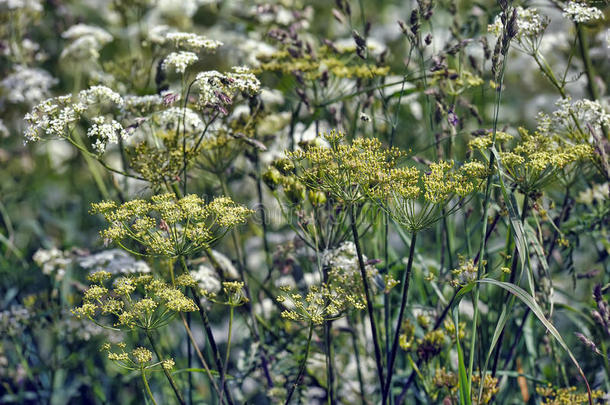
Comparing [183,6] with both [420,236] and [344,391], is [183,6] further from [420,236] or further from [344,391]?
[344,391]

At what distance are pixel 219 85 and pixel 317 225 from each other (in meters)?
0.71

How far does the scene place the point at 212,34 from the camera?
482 centimetres

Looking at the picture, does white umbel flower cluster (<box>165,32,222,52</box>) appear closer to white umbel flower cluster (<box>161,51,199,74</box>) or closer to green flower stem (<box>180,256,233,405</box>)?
white umbel flower cluster (<box>161,51,199,74</box>)

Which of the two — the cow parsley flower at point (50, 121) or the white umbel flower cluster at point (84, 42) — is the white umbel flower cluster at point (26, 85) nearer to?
the white umbel flower cluster at point (84, 42)

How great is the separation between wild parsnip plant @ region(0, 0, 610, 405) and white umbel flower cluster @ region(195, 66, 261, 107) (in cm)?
1

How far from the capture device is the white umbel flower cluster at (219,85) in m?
2.39

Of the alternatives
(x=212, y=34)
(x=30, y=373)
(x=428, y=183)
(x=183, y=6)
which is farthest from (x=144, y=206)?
(x=183, y=6)

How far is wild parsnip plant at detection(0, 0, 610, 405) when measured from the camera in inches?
89.4

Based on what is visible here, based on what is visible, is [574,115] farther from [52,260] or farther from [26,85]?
[26,85]

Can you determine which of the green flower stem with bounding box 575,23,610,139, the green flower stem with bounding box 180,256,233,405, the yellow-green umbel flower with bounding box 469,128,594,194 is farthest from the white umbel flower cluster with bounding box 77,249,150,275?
the green flower stem with bounding box 575,23,610,139

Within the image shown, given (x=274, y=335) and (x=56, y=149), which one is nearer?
(x=274, y=335)

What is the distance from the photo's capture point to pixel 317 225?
8.82ft

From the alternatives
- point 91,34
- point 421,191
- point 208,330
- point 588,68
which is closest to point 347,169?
point 421,191

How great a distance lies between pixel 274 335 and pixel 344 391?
750 millimetres
